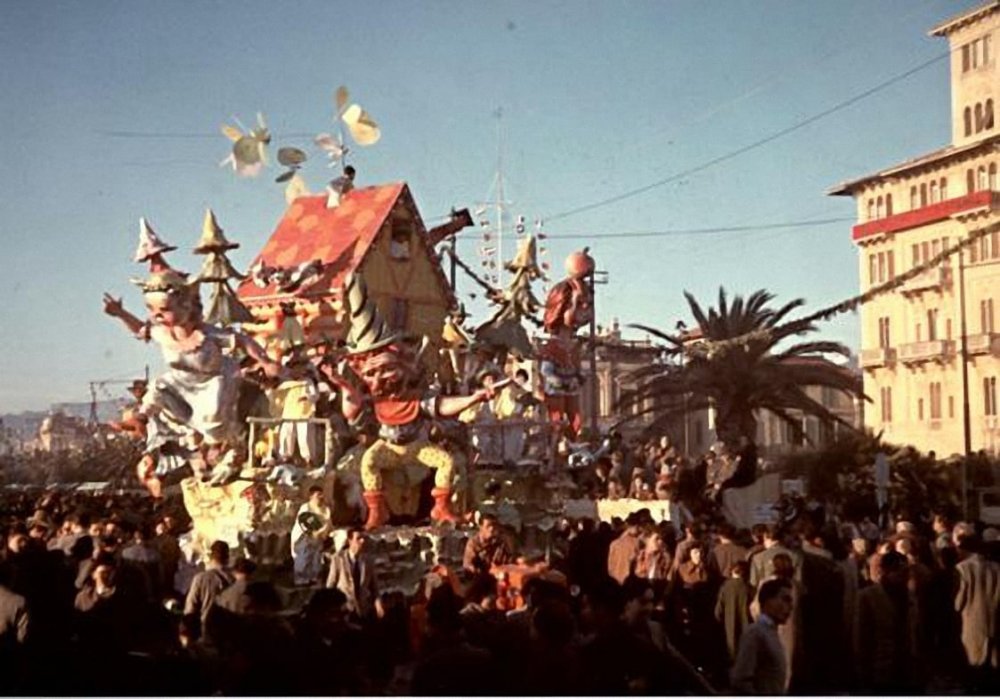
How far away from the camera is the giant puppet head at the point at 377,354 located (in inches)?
488

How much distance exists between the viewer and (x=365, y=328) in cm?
1258

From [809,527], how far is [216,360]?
5.50m

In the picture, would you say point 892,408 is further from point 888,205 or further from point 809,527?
point 809,527

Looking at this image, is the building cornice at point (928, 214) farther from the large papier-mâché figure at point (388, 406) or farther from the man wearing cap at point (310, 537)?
the man wearing cap at point (310, 537)

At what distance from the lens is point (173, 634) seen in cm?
865

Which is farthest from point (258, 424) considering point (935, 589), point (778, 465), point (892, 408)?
point (778, 465)

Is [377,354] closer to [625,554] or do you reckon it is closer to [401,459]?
[401,459]

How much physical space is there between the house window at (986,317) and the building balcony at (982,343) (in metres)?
0.07

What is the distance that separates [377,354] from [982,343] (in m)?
7.95

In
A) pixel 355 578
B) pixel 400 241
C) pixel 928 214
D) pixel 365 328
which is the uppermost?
pixel 928 214

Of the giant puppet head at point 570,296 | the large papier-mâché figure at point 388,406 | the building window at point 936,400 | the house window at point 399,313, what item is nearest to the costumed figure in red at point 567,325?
the giant puppet head at point 570,296

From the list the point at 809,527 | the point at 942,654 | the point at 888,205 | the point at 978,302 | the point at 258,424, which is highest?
the point at 888,205

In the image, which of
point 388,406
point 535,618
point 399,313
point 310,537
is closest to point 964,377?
point 399,313

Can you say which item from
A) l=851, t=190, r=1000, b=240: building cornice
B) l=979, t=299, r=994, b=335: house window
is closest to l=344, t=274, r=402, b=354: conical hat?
l=851, t=190, r=1000, b=240: building cornice
